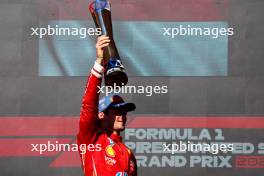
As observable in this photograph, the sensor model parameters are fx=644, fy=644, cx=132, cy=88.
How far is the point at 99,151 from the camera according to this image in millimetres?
4902

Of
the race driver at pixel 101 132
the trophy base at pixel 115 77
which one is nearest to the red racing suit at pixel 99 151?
the race driver at pixel 101 132

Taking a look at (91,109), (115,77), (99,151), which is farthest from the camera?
(115,77)

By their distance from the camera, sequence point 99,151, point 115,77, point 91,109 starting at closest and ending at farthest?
point 91,109 → point 99,151 → point 115,77

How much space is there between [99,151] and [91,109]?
1.44ft

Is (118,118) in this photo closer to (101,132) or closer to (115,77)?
(101,132)

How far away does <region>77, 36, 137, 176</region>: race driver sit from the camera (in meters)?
4.59

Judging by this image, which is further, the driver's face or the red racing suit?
the driver's face

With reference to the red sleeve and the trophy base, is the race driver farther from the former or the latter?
the trophy base

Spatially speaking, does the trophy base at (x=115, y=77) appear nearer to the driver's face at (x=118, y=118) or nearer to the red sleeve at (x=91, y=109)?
the driver's face at (x=118, y=118)

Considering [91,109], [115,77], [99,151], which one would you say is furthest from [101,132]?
[115,77]

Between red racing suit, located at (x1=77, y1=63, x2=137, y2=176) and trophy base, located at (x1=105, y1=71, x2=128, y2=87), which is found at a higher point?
trophy base, located at (x1=105, y1=71, x2=128, y2=87)

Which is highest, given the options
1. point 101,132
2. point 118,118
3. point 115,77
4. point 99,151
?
point 115,77

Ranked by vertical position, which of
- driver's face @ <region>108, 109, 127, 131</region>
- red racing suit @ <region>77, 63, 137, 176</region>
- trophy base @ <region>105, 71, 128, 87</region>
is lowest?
red racing suit @ <region>77, 63, 137, 176</region>

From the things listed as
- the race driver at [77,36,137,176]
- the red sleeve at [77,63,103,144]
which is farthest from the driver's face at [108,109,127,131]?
the red sleeve at [77,63,103,144]
